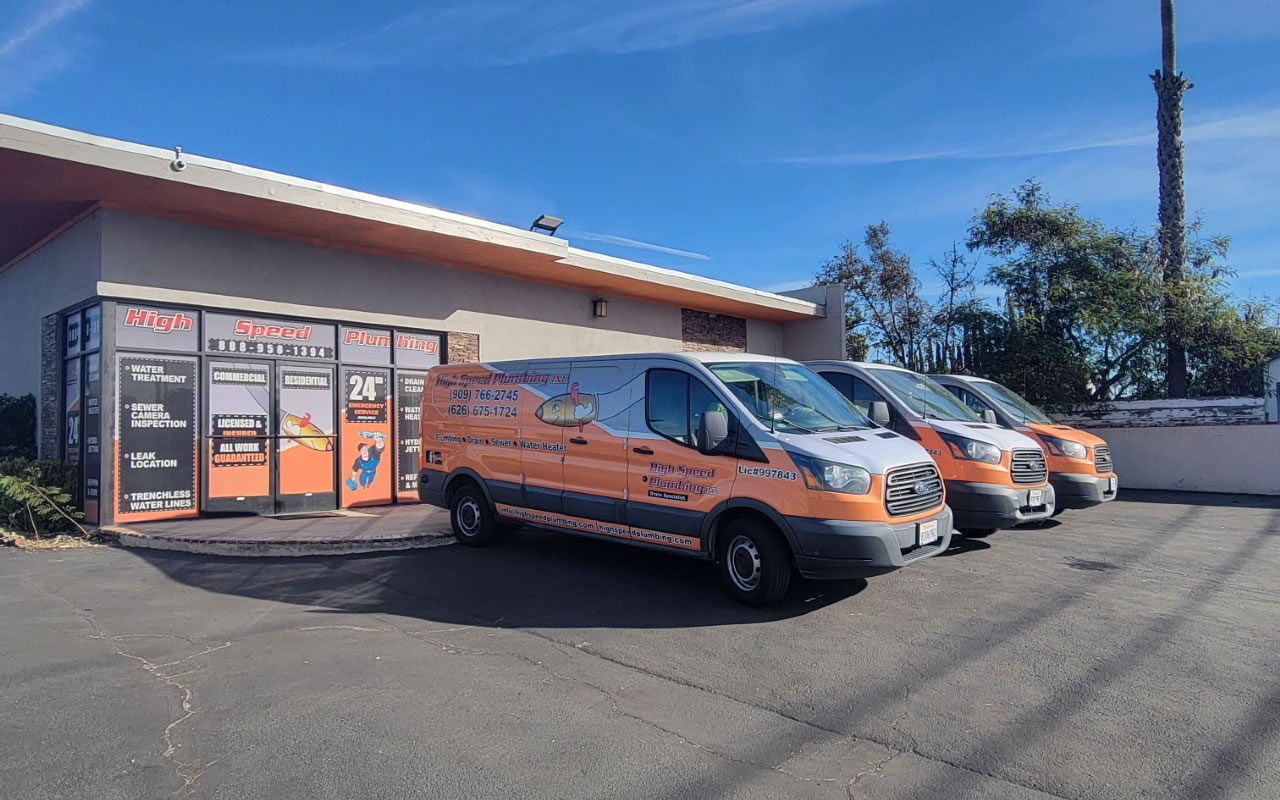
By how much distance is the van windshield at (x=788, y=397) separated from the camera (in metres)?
6.88

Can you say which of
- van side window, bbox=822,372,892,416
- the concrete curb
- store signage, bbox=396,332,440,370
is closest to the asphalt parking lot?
the concrete curb

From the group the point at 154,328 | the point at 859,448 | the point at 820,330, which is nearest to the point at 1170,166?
the point at 820,330

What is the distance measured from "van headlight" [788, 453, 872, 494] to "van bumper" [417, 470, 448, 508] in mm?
5055

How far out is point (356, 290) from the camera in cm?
1298

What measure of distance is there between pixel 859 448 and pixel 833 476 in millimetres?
491

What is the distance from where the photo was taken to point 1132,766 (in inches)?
147

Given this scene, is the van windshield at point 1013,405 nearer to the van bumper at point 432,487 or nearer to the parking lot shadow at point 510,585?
the parking lot shadow at point 510,585

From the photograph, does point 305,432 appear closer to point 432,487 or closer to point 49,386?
point 432,487

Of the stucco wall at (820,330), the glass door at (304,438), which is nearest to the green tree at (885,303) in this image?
the stucco wall at (820,330)

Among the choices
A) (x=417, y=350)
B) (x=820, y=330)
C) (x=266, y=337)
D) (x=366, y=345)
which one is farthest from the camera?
(x=820, y=330)

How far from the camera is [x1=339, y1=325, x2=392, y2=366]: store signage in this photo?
12.9 meters

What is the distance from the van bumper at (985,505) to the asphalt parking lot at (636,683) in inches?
23.9

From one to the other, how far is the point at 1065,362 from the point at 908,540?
13.6 metres

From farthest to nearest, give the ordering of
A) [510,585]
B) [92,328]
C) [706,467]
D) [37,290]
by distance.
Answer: [37,290] < [92,328] < [510,585] < [706,467]
